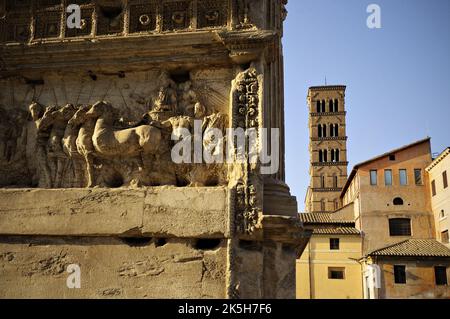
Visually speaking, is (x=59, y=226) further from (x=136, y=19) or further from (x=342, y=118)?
(x=342, y=118)

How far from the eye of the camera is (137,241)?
557 centimetres

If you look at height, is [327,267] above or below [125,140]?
above

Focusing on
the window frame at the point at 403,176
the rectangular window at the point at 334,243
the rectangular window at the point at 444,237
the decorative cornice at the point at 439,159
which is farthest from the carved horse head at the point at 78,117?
the window frame at the point at 403,176

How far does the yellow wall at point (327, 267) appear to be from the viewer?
109ft

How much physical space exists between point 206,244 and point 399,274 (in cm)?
2670

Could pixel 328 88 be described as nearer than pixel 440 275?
No

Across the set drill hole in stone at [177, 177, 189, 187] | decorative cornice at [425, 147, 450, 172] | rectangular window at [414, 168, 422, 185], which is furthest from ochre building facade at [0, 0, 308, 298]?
rectangular window at [414, 168, 422, 185]

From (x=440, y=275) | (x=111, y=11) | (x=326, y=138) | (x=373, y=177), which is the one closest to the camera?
(x=111, y=11)

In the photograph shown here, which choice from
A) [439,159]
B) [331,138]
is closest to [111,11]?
[439,159]

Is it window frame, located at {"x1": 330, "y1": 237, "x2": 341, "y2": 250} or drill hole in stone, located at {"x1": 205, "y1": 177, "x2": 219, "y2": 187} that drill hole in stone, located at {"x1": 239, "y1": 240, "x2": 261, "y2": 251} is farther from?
window frame, located at {"x1": 330, "y1": 237, "x2": 341, "y2": 250}

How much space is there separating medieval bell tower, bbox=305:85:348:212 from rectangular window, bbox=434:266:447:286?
103 ft

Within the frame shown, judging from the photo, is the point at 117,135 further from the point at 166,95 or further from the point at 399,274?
the point at 399,274

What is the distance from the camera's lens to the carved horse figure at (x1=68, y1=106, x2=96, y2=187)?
595 centimetres
